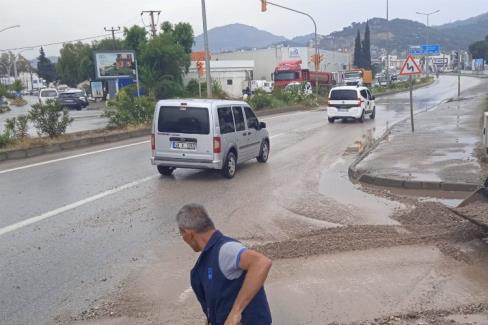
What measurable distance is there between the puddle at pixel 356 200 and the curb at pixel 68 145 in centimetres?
897

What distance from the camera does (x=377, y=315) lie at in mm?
4934

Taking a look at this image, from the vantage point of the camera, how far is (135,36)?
59.8 m

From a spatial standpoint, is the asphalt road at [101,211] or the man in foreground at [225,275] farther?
the asphalt road at [101,211]

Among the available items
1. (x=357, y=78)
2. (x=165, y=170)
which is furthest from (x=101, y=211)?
(x=357, y=78)

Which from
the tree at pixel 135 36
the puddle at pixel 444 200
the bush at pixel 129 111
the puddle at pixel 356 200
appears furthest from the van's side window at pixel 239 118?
the tree at pixel 135 36

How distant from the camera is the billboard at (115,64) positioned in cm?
5191

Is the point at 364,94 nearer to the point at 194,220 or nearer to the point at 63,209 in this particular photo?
the point at 63,209

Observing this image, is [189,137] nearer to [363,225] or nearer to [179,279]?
[363,225]

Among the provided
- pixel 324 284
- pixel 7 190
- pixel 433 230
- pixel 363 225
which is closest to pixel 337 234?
pixel 363 225

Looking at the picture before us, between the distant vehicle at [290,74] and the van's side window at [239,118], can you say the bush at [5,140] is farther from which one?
the distant vehicle at [290,74]

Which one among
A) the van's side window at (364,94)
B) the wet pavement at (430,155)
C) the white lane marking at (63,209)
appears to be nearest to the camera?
the white lane marking at (63,209)

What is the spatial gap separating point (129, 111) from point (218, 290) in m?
20.2

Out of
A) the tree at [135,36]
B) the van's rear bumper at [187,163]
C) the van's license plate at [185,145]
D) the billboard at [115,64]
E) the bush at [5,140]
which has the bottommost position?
the van's rear bumper at [187,163]

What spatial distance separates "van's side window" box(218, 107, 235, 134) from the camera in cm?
1195
